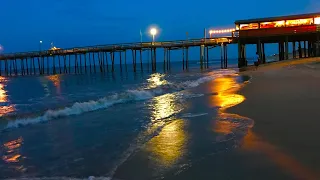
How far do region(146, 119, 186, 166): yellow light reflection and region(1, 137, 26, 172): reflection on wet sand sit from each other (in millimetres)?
2204

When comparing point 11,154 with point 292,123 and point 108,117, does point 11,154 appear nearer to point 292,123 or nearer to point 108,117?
point 108,117

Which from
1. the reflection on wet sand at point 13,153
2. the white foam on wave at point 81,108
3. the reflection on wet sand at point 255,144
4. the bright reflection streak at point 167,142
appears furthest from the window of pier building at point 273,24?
the reflection on wet sand at point 13,153

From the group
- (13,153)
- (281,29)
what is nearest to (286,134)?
(13,153)

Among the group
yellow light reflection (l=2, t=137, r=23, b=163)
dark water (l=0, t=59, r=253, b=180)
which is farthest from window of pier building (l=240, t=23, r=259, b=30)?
yellow light reflection (l=2, t=137, r=23, b=163)

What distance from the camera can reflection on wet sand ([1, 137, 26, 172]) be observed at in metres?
5.63

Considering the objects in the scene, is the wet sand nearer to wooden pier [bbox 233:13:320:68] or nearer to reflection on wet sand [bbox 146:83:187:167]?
reflection on wet sand [bbox 146:83:187:167]

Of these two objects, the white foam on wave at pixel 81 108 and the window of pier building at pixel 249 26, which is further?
the window of pier building at pixel 249 26

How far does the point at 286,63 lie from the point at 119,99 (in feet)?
68.6

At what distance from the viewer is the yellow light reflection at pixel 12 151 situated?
239 inches

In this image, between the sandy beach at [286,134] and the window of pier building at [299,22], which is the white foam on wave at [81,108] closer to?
the sandy beach at [286,134]

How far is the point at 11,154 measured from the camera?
6445 mm

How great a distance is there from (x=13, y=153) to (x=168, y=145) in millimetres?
2997

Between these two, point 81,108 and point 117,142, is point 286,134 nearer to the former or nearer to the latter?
point 117,142

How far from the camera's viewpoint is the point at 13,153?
652cm
